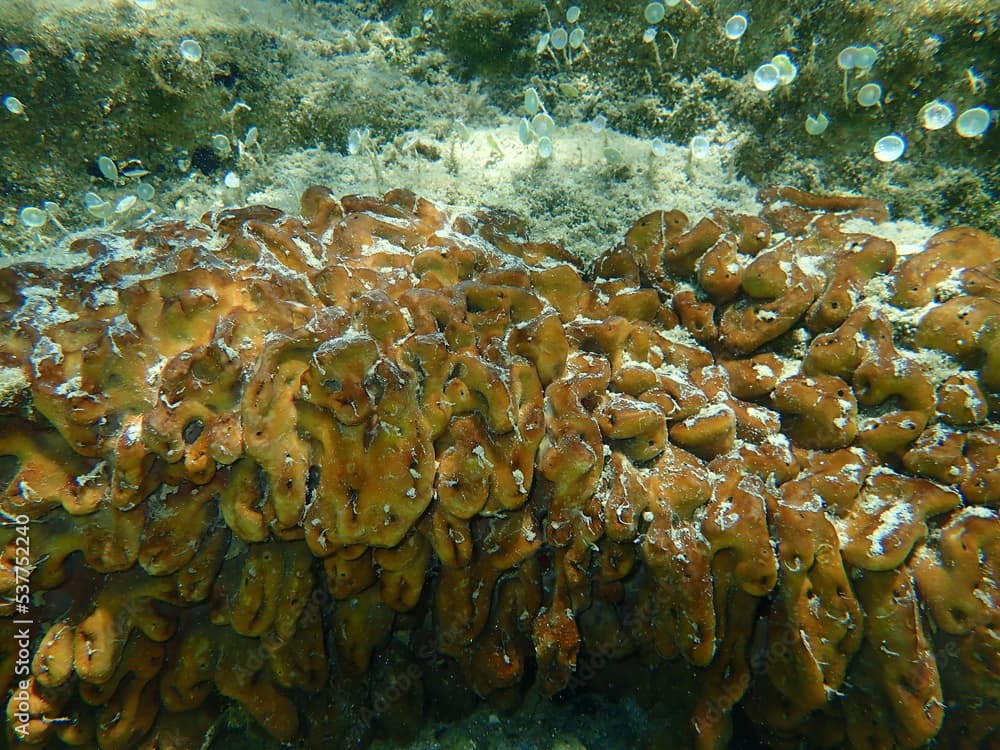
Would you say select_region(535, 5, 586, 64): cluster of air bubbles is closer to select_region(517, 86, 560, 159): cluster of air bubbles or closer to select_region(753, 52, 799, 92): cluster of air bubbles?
select_region(517, 86, 560, 159): cluster of air bubbles

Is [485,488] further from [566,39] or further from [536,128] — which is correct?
[566,39]

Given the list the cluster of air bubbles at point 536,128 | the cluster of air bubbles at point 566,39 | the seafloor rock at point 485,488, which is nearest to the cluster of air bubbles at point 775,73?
→ the cluster of air bubbles at point 536,128

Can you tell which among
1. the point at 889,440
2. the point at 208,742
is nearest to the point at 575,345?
the point at 889,440

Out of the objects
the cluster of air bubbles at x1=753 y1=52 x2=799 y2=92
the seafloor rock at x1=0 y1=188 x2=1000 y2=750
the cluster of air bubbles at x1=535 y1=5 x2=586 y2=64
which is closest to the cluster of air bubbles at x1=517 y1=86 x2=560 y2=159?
the cluster of air bubbles at x1=535 y1=5 x2=586 y2=64

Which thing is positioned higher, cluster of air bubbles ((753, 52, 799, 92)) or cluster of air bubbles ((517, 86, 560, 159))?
cluster of air bubbles ((753, 52, 799, 92))

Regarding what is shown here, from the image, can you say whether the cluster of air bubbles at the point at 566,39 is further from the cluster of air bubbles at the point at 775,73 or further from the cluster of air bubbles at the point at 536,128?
the cluster of air bubbles at the point at 775,73

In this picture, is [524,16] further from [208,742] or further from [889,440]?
[208,742]

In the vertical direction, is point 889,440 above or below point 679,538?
above

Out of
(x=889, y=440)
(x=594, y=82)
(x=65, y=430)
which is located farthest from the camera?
(x=594, y=82)

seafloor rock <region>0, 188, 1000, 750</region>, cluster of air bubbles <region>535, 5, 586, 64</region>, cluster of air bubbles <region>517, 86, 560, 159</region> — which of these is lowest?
seafloor rock <region>0, 188, 1000, 750</region>
